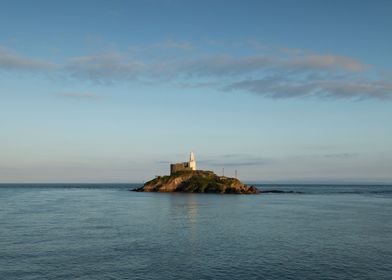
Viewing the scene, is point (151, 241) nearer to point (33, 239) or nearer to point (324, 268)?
point (33, 239)

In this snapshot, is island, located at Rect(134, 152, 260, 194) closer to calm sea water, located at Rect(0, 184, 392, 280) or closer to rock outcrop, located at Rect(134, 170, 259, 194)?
rock outcrop, located at Rect(134, 170, 259, 194)

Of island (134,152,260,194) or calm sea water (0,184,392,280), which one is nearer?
calm sea water (0,184,392,280)

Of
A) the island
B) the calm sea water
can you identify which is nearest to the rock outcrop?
the island

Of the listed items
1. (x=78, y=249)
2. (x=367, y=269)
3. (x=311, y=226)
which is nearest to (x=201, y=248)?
(x=78, y=249)

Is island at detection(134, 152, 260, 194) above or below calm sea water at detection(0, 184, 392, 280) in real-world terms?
above

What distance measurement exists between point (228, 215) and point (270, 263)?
43823mm

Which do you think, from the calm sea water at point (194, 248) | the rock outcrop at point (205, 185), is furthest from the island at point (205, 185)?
the calm sea water at point (194, 248)

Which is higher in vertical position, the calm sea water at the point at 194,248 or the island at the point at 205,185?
the island at the point at 205,185

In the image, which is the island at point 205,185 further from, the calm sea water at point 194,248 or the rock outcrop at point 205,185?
the calm sea water at point 194,248

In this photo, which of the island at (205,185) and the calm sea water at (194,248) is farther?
the island at (205,185)

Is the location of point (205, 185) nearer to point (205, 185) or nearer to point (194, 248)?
point (205, 185)

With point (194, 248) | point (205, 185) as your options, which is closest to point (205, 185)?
point (205, 185)

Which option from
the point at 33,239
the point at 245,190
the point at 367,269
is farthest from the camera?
the point at 245,190

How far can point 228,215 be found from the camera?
87750mm
